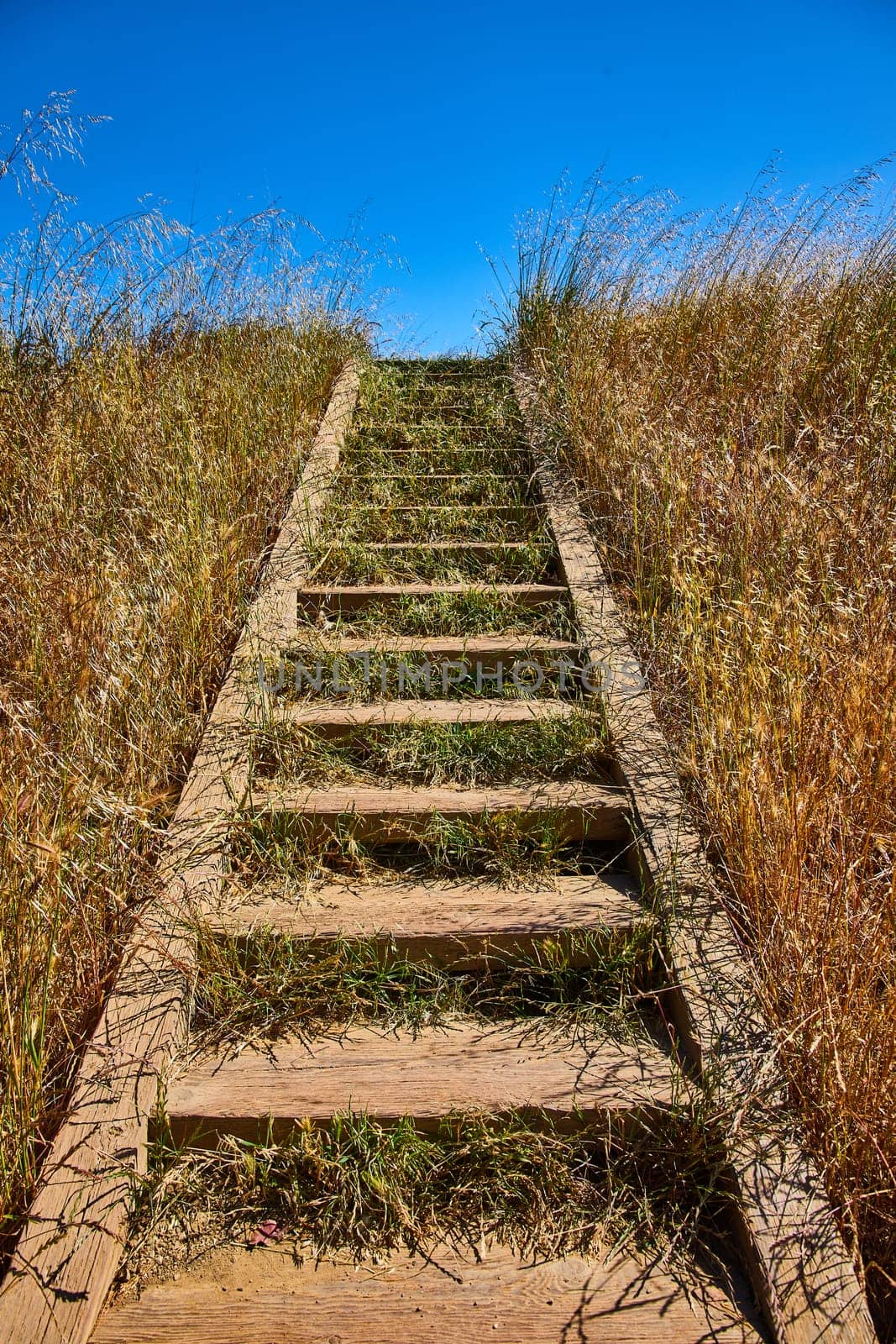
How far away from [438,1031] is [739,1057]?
2.26 feet

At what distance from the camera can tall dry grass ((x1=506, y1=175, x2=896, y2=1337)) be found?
5.64 ft

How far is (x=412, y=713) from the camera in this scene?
2916 millimetres

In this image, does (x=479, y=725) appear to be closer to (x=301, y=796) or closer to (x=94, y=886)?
(x=301, y=796)

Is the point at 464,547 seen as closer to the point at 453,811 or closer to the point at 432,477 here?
the point at 432,477

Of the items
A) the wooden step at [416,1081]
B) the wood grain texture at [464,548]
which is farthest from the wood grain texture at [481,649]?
the wooden step at [416,1081]

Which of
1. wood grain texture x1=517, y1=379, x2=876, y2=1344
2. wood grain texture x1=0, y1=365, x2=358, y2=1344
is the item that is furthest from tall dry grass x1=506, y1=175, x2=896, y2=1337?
wood grain texture x1=0, y1=365, x2=358, y2=1344

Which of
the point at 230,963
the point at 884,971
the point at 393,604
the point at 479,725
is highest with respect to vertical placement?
the point at 393,604

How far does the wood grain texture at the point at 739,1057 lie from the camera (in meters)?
1.47

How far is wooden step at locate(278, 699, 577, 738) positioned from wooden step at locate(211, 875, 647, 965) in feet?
2.09

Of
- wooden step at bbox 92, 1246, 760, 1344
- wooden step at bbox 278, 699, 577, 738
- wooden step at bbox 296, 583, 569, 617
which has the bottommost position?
wooden step at bbox 92, 1246, 760, 1344

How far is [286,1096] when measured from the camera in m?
1.83

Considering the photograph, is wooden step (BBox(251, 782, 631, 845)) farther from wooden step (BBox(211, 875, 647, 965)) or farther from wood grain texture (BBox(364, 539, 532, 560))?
wood grain texture (BBox(364, 539, 532, 560))

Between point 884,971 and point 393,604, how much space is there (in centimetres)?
232

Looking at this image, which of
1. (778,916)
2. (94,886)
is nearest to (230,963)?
(94,886)
